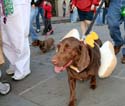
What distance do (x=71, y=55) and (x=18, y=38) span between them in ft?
5.43

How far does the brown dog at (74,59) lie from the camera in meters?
3.86

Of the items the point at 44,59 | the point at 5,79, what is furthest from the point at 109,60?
the point at 44,59

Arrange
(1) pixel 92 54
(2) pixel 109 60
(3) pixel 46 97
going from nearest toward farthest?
(1) pixel 92 54 → (2) pixel 109 60 → (3) pixel 46 97

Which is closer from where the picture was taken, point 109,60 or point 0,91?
point 109,60

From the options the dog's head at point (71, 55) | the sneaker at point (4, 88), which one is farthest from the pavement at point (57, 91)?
the dog's head at point (71, 55)

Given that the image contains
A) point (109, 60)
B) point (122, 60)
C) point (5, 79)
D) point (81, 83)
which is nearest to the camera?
point (109, 60)

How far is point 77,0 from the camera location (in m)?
6.99

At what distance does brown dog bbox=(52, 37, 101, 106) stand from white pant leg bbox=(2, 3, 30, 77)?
1386 mm

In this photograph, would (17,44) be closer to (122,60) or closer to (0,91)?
(0,91)

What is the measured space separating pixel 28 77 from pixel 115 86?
60.4 inches

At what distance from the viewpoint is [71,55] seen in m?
3.90

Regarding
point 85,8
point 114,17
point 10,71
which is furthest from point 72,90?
point 85,8

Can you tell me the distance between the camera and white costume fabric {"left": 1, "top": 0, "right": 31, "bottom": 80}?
16.9 ft

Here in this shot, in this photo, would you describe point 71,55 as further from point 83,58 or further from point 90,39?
point 90,39
